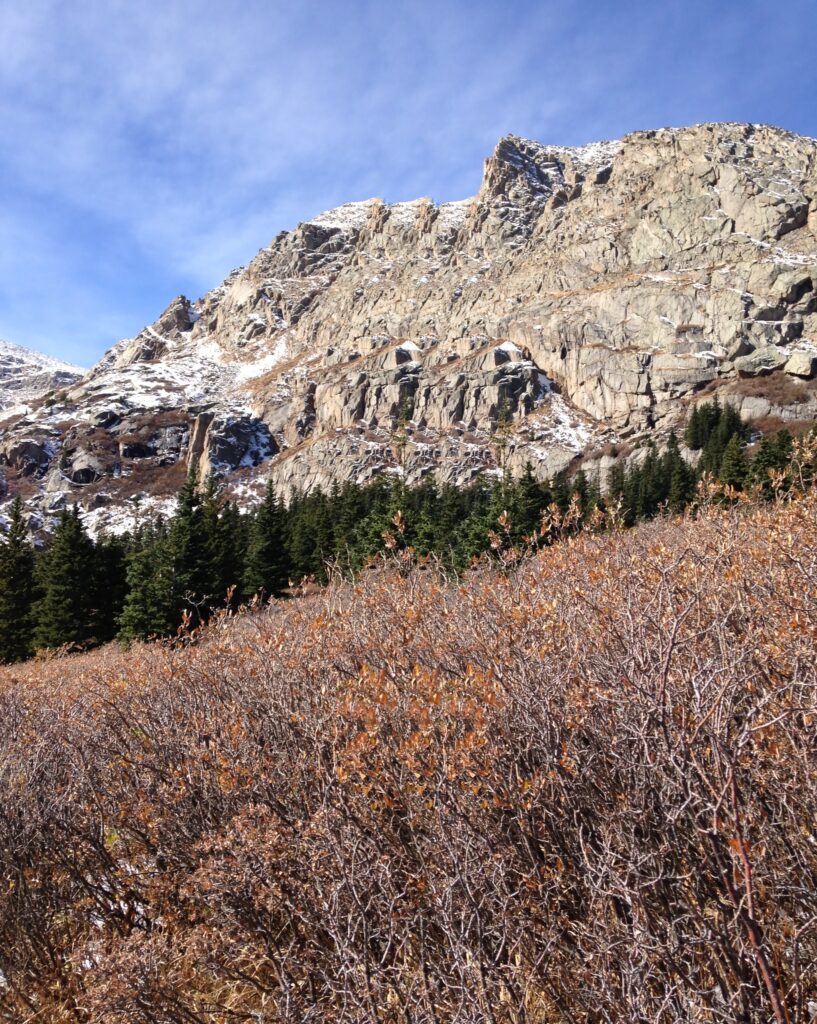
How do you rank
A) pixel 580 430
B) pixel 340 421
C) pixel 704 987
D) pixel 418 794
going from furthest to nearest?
pixel 340 421, pixel 580 430, pixel 418 794, pixel 704 987

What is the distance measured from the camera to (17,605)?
27.0 meters

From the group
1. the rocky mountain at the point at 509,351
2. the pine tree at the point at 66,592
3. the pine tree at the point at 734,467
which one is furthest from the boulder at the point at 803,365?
the pine tree at the point at 66,592

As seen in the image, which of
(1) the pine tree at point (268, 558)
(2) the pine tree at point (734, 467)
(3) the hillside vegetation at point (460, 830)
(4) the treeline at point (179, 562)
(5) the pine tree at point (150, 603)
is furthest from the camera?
(2) the pine tree at point (734, 467)

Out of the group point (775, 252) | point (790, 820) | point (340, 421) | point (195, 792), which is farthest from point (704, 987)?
point (775, 252)

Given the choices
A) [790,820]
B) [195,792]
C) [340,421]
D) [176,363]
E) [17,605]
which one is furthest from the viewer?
[176,363]

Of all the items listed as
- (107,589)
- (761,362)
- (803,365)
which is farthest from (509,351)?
(107,589)

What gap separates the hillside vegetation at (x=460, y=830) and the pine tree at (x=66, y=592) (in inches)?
929

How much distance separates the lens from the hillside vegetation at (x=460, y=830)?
222cm

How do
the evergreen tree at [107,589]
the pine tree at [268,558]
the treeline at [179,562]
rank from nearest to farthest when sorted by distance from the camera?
the treeline at [179,562]
the evergreen tree at [107,589]
the pine tree at [268,558]

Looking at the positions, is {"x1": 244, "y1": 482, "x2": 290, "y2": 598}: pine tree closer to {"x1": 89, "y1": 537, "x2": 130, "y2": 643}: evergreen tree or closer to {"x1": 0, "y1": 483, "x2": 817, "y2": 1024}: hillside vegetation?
{"x1": 89, "y1": 537, "x2": 130, "y2": 643}: evergreen tree

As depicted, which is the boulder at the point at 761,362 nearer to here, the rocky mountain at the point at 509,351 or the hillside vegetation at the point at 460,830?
the rocky mountain at the point at 509,351

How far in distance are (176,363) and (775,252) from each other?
123 m

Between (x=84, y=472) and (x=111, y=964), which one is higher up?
(x=84, y=472)

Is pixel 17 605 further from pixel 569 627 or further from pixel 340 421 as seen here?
pixel 340 421
